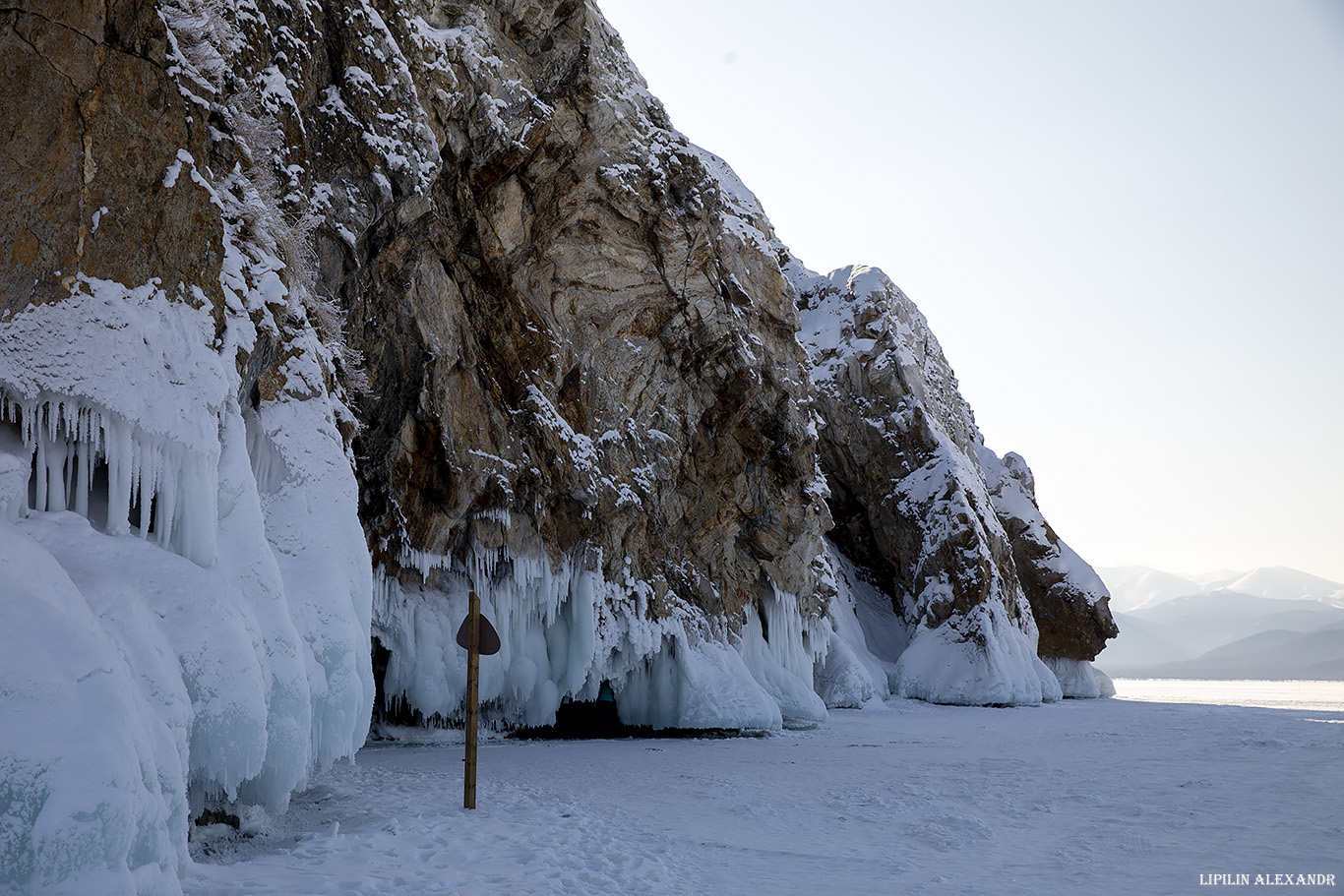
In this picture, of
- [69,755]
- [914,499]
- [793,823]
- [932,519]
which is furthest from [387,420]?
[914,499]

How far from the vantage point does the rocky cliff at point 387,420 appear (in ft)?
20.6

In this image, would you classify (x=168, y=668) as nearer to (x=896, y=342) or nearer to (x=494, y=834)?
(x=494, y=834)

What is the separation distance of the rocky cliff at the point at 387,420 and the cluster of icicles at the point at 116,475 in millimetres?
28

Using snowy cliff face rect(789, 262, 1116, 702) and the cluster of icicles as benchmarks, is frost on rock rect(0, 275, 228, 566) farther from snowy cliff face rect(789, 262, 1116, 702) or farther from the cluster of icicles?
snowy cliff face rect(789, 262, 1116, 702)

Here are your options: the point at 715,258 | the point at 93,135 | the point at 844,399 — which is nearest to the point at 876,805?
the point at 93,135

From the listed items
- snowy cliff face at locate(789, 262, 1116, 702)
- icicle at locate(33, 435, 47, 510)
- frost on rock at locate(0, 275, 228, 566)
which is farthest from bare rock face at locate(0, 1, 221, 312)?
snowy cliff face at locate(789, 262, 1116, 702)

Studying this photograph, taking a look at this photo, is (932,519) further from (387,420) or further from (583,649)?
(387,420)

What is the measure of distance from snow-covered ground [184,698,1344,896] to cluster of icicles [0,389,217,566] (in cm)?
253

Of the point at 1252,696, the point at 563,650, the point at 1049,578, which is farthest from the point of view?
the point at 1252,696

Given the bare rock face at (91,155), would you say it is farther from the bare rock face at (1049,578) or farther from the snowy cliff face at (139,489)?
the bare rock face at (1049,578)

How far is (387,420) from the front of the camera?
1634cm

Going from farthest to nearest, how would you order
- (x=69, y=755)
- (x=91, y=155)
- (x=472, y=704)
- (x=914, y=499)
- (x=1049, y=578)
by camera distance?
1. (x=1049, y=578)
2. (x=914, y=499)
3. (x=472, y=704)
4. (x=91, y=155)
5. (x=69, y=755)

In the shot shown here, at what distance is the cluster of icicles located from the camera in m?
6.27

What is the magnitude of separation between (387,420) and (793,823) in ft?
33.9
